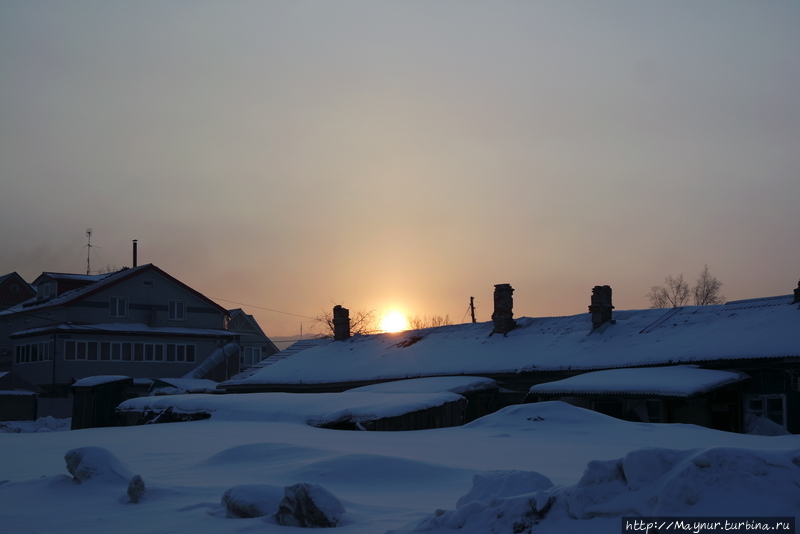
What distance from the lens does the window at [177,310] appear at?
51494mm

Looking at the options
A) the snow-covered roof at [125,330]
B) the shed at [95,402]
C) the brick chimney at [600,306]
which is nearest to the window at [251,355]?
the snow-covered roof at [125,330]

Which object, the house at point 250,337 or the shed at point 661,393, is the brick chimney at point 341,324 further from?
the house at point 250,337

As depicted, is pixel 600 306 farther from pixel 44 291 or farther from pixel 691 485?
pixel 44 291

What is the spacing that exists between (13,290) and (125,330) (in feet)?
75.2

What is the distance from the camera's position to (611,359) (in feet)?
85.4

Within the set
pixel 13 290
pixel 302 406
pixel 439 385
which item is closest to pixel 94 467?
pixel 302 406

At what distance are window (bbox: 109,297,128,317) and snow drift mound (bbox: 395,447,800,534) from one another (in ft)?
153

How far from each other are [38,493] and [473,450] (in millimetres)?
7453

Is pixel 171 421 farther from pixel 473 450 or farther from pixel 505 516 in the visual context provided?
pixel 505 516

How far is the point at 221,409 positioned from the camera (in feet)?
80.9

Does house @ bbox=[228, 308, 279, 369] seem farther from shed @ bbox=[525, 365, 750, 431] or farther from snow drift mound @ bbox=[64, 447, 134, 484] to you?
snow drift mound @ bbox=[64, 447, 134, 484]

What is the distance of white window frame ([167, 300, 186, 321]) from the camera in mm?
51469

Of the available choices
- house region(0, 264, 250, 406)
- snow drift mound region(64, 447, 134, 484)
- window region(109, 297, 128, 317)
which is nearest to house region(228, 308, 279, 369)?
house region(0, 264, 250, 406)

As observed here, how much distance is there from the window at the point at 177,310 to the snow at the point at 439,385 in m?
26.4
